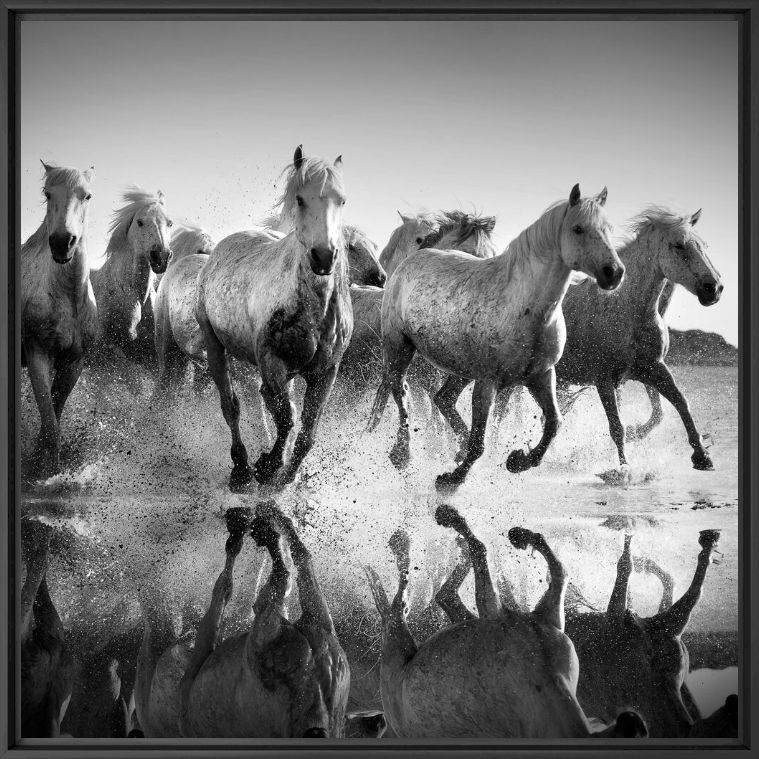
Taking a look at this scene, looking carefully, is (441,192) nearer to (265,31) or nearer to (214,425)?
(265,31)

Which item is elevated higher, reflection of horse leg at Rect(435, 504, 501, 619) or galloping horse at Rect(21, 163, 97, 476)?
galloping horse at Rect(21, 163, 97, 476)

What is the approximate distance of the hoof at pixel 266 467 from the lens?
10.2ft

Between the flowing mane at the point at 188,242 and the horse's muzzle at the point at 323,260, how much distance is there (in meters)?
0.77

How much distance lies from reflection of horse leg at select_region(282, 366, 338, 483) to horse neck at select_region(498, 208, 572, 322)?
0.76 m

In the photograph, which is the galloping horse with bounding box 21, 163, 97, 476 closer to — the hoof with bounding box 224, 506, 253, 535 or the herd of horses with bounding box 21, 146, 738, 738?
the herd of horses with bounding box 21, 146, 738, 738

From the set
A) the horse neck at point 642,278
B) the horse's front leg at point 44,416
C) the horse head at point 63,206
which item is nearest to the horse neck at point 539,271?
the horse neck at point 642,278

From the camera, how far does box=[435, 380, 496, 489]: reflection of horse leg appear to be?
10.6 ft

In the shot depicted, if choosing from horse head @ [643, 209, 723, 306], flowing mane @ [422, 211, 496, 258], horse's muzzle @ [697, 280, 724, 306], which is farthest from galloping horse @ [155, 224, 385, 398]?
horse's muzzle @ [697, 280, 724, 306]

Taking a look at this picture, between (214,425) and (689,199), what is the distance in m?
2.11

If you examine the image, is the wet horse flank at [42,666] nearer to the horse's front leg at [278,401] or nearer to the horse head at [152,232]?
the horse's front leg at [278,401]

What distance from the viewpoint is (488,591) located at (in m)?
2.45

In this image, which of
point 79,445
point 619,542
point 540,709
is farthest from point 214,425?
point 540,709
